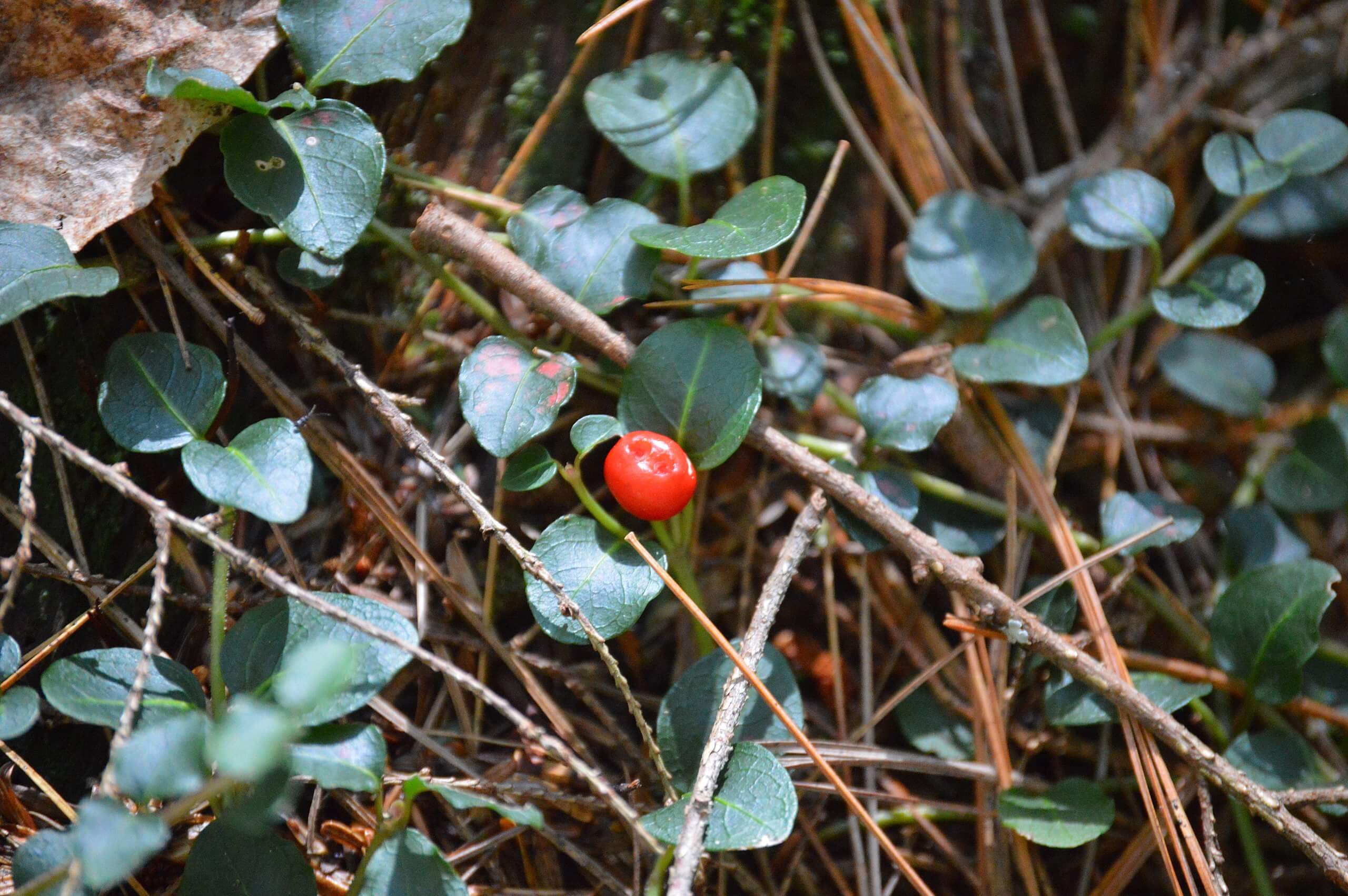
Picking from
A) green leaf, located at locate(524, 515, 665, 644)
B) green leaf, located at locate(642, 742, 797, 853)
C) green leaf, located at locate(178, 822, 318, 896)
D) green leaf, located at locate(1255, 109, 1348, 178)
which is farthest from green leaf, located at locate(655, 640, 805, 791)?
green leaf, located at locate(1255, 109, 1348, 178)

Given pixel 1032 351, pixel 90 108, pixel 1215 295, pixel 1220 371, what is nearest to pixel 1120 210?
pixel 1215 295

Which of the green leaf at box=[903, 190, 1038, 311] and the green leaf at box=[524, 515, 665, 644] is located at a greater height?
the green leaf at box=[903, 190, 1038, 311]

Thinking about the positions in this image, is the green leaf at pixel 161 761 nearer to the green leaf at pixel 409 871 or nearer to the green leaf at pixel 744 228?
the green leaf at pixel 409 871

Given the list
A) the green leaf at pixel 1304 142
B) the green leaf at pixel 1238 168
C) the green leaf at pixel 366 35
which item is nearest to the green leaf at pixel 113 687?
the green leaf at pixel 366 35

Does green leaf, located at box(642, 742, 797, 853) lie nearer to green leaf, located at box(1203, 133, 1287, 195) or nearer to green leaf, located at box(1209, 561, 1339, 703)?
green leaf, located at box(1209, 561, 1339, 703)

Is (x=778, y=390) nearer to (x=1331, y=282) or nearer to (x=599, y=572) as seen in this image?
(x=599, y=572)
